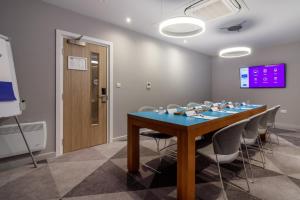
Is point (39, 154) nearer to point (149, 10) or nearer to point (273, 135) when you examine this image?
point (149, 10)

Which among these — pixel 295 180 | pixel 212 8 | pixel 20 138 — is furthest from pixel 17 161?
pixel 295 180

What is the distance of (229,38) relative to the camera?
450 cm

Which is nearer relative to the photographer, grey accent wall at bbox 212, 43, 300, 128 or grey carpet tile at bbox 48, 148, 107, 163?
grey carpet tile at bbox 48, 148, 107, 163

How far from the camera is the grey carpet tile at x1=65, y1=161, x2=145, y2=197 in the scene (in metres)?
1.89

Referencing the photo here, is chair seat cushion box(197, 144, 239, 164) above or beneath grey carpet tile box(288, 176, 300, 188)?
above

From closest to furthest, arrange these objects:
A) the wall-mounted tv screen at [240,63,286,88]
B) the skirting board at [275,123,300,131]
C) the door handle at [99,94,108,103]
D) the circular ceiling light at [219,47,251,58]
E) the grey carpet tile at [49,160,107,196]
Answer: the grey carpet tile at [49,160,107,196] < the circular ceiling light at [219,47,251,58] < the door handle at [99,94,108,103] < the skirting board at [275,123,300,131] < the wall-mounted tv screen at [240,63,286,88]

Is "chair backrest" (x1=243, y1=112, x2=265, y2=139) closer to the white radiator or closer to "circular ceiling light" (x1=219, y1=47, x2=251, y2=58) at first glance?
"circular ceiling light" (x1=219, y1=47, x2=251, y2=58)

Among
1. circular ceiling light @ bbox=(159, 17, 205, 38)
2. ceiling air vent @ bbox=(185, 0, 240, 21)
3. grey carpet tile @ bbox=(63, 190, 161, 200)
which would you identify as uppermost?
ceiling air vent @ bbox=(185, 0, 240, 21)

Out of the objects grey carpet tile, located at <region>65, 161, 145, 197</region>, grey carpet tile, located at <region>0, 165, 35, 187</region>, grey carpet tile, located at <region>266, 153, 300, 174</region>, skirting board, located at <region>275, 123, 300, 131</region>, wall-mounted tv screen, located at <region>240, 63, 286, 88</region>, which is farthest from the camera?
wall-mounted tv screen, located at <region>240, 63, 286, 88</region>

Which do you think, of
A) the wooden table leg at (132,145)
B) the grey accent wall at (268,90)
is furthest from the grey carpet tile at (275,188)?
the grey accent wall at (268,90)

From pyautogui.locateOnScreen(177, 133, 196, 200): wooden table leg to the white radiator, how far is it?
7.39 ft

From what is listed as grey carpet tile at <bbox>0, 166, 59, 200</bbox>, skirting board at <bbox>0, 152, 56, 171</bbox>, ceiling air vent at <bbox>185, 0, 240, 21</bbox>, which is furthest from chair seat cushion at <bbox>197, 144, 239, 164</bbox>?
skirting board at <bbox>0, 152, 56, 171</bbox>

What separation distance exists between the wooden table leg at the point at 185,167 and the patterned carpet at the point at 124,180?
0.28 m

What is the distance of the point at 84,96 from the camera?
323cm
